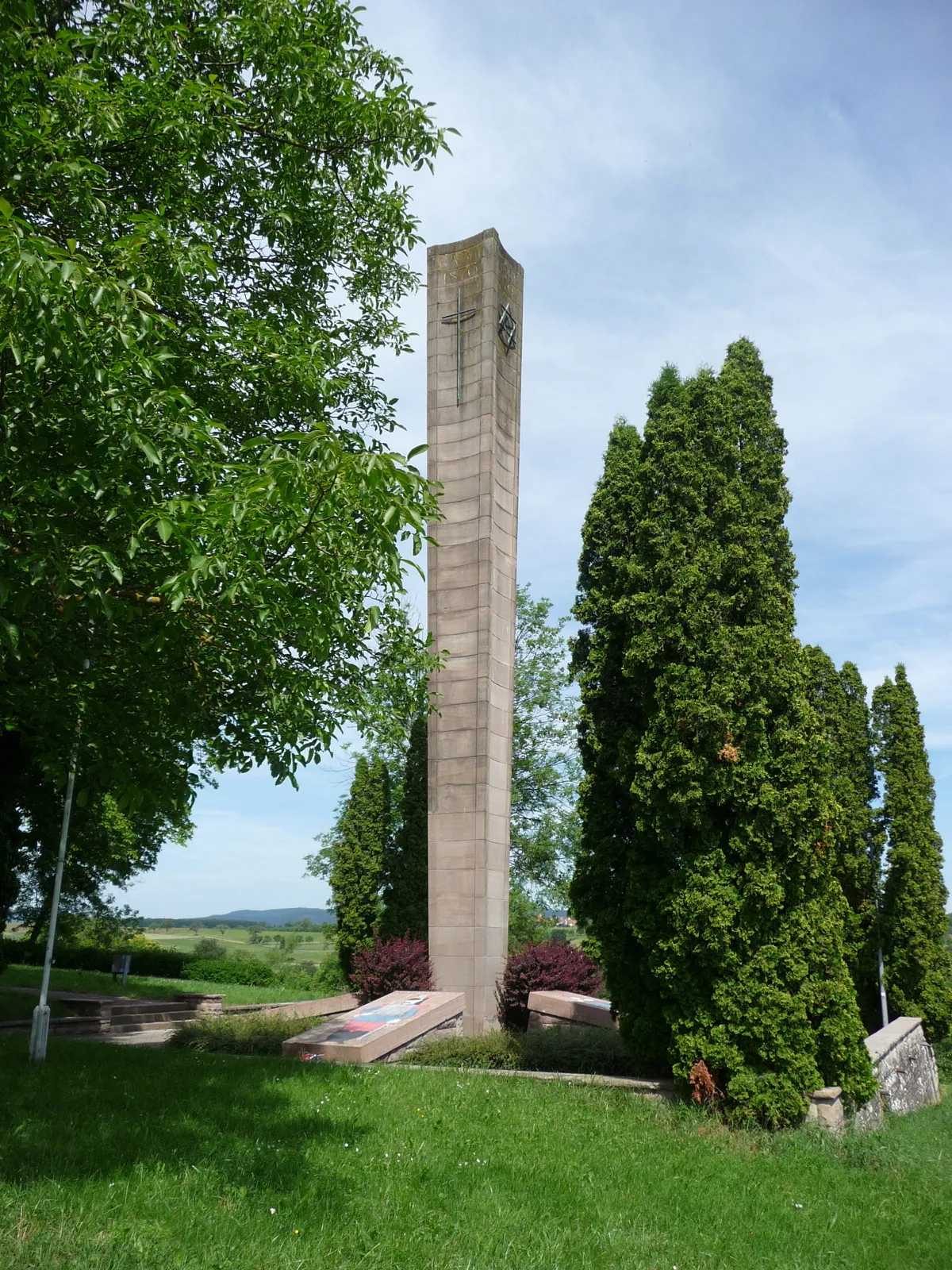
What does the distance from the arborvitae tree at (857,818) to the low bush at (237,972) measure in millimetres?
16947

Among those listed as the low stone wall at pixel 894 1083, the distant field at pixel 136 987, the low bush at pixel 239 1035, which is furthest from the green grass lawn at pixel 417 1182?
the distant field at pixel 136 987

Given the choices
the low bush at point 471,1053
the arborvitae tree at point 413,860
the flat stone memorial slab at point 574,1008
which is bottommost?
the low bush at point 471,1053

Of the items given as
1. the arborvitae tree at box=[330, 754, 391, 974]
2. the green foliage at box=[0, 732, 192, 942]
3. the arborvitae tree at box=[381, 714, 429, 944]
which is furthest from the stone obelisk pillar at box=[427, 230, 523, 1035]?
the arborvitae tree at box=[330, 754, 391, 974]

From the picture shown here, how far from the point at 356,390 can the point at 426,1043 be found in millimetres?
8682

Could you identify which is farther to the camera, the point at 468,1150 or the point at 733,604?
the point at 733,604

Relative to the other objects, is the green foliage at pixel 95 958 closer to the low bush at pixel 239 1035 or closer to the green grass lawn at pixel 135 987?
the green grass lawn at pixel 135 987

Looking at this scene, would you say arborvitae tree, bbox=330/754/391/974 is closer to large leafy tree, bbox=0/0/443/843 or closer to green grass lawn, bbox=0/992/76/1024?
green grass lawn, bbox=0/992/76/1024

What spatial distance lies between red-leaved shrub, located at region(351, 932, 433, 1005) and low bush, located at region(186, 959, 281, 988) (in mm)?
13965

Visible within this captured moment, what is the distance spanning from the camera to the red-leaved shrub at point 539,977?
15.3m

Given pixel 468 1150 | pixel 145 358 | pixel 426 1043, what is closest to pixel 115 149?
pixel 145 358

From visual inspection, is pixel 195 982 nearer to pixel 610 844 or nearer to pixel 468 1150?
pixel 610 844

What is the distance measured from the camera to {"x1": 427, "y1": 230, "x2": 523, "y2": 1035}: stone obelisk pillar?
1509 cm

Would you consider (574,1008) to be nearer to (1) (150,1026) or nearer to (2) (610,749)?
(2) (610,749)

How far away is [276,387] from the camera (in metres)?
8.66
